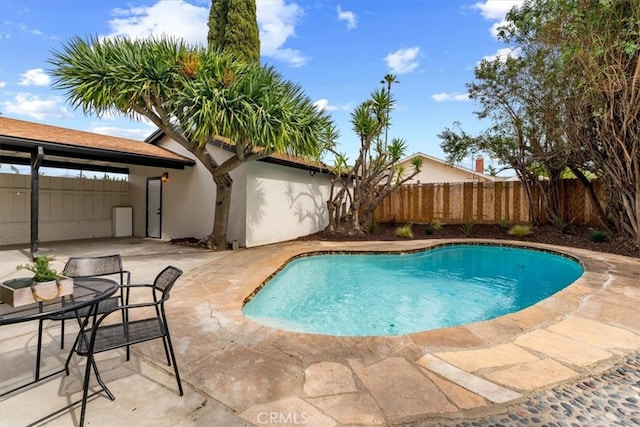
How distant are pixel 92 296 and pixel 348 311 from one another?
11.9 ft

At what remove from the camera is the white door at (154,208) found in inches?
451

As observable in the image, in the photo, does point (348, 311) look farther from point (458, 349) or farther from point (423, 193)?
point (423, 193)

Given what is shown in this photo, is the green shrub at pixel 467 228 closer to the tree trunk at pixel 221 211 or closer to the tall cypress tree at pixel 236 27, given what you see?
the tree trunk at pixel 221 211

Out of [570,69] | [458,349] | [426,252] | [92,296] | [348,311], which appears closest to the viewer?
[92,296]

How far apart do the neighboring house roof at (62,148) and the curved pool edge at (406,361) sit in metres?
5.67

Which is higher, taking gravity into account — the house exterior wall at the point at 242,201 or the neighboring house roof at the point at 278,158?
the neighboring house roof at the point at 278,158

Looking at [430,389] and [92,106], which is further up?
Result: [92,106]

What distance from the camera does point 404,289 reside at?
632cm

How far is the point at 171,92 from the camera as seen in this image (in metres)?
7.24

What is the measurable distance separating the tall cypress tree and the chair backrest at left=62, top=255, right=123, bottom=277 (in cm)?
1473

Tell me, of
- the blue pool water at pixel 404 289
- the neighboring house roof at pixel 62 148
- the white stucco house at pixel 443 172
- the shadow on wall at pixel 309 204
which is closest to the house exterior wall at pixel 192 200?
the neighboring house roof at pixel 62 148

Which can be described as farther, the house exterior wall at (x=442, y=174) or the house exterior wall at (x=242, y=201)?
the house exterior wall at (x=442, y=174)

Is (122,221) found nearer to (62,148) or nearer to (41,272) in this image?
(62,148)

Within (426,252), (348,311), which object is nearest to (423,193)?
(426,252)
